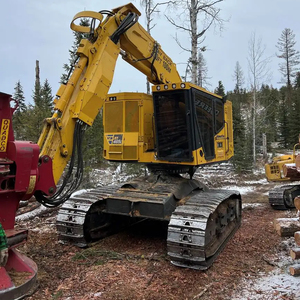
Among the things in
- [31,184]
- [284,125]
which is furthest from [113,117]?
[284,125]

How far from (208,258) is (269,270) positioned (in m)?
0.93

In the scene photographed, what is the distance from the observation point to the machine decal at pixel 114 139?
596 centimetres

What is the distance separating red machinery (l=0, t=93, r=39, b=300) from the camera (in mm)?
3656

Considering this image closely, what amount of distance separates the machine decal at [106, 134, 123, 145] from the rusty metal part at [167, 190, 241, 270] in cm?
178

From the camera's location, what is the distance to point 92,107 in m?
4.78

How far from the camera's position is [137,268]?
4664mm

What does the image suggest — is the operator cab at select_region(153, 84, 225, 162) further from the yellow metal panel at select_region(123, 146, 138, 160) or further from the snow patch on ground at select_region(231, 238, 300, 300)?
the snow patch on ground at select_region(231, 238, 300, 300)

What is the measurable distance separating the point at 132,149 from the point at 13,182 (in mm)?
2509

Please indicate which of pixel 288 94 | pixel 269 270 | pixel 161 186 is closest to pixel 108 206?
pixel 161 186

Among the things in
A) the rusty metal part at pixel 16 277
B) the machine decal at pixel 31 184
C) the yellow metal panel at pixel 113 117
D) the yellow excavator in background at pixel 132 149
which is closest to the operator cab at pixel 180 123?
the yellow excavator in background at pixel 132 149

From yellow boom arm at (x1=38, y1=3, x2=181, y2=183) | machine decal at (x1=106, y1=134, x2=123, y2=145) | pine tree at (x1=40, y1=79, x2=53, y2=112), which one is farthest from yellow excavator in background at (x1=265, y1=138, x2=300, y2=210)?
pine tree at (x1=40, y1=79, x2=53, y2=112)

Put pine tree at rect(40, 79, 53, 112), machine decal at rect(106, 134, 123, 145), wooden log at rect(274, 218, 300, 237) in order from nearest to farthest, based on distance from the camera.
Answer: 1. wooden log at rect(274, 218, 300, 237)
2. machine decal at rect(106, 134, 123, 145)
3. pine tree at rect(40, 79, 53, 112)

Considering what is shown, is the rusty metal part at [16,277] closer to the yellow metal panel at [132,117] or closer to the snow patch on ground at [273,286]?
the snow patch on ground at [273,286]

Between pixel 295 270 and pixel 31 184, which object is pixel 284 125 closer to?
pixel 295 270
